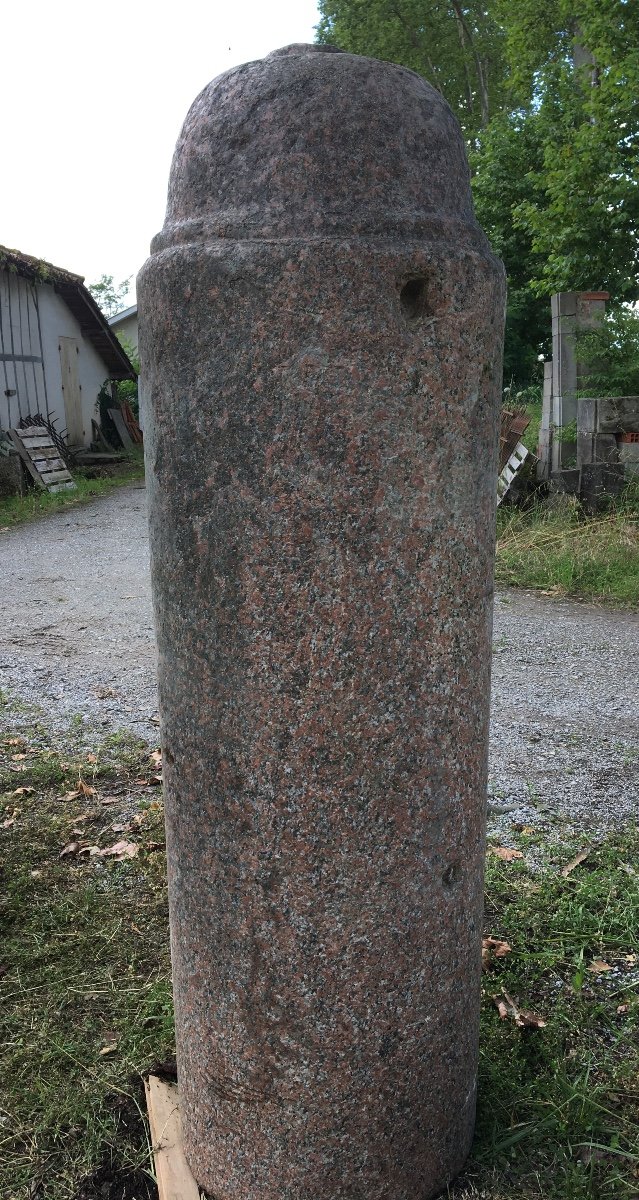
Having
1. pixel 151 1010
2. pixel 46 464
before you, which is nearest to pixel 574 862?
pixel 151 1010

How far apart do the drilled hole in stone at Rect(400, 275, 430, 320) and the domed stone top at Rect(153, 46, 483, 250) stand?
0.08 m

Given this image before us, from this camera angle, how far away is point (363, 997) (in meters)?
1.68

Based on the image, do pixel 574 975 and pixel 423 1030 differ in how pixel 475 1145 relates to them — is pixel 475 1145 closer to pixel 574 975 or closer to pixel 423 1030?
pixel 423 1030

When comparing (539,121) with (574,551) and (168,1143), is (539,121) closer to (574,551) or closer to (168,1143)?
(574,551)

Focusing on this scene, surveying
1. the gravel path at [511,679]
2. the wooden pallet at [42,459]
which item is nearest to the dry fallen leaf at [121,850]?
the gravel path at [511,679]

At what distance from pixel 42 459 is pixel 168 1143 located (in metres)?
14.2

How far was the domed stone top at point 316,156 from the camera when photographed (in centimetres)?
152

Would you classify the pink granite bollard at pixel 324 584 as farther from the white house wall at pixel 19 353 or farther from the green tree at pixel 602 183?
the white house wall at pixel 19 353

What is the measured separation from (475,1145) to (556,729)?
113 inches

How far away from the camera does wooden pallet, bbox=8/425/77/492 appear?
14.7 m

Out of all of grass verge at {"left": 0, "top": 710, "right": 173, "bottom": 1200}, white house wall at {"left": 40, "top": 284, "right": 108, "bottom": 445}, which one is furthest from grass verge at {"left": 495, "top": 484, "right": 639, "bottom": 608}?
white house wall at {"left": 40, "top": 284, "right": 108, "bottom": 445}

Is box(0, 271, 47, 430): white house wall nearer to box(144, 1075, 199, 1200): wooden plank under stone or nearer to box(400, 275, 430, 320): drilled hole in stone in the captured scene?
box(144, 1075, 199, 1200): wooden plank under stone

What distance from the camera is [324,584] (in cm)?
155

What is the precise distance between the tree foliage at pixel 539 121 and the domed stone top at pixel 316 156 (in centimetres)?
1000
